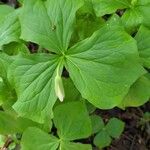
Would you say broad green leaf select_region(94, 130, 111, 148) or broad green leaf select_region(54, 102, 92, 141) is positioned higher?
broad green leaf select_region(54, 102, 92, 141)

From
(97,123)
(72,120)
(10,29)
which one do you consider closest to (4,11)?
(10,29)

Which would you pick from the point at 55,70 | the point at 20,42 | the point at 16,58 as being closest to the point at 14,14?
the point at 20,42

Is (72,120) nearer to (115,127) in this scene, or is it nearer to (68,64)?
(68,64)

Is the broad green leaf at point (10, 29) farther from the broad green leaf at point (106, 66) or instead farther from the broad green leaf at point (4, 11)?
the broad green leaf at point (106, 66)

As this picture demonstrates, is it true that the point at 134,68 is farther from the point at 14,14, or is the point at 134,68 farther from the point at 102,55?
the point at 14,14

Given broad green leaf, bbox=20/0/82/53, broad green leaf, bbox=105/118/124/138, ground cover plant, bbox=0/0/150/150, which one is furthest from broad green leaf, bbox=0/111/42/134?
broad green leaf, bbox=105/118/124/138

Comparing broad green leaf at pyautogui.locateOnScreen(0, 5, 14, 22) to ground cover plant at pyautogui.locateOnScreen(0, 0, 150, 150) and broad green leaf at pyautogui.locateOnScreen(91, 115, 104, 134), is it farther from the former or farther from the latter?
broad green leaf at pyautogui.locateOnScreen(91, 115, 104, 134)
